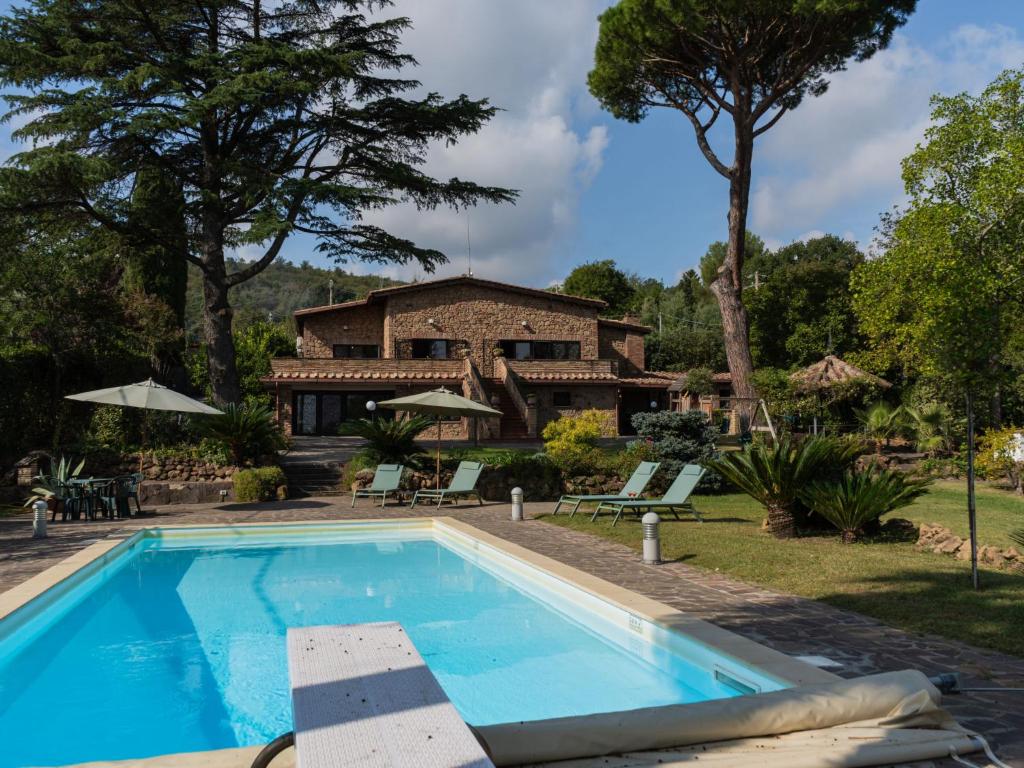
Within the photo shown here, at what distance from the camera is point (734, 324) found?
79.2ft

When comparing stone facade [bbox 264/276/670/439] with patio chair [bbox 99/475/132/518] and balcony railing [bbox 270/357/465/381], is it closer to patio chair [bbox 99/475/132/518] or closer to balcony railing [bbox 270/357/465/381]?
balcony railing [bbox 270/357/465/381]

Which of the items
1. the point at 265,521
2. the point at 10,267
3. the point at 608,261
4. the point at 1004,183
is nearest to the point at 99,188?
the point at 10,267

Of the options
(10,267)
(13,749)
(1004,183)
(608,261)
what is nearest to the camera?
(13,749)

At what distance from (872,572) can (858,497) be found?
5.69 feet

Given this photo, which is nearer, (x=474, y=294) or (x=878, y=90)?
(x=878, y=90)

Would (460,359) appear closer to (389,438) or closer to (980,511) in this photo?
(389,438)

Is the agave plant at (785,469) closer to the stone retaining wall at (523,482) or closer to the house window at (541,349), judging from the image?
the stone retaining wall at (523,482)

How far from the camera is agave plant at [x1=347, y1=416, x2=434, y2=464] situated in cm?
1755

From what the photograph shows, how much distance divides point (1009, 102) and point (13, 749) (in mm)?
25396

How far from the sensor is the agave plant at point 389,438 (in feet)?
57.6

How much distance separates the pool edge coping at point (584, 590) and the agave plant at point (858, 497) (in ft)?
8.76

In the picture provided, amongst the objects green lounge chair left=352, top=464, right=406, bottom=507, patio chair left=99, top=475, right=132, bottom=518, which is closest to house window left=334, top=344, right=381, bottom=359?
green lounge chair left=352, top=464, right=406, bottom=507

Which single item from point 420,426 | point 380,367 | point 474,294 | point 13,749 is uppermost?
point 474,294

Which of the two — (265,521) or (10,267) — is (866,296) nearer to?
(265,521)
